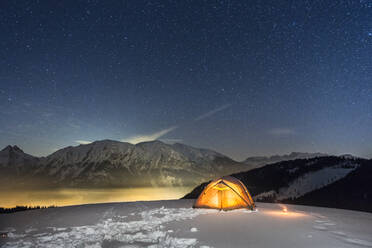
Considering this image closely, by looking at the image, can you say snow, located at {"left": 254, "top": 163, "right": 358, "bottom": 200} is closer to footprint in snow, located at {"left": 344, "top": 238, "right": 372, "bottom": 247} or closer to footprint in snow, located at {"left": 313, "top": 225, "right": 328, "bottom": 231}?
footprint in snow, located at {"left": 313, "top": 225, "right": 328, "bottom": 231}

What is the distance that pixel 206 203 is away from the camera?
43.6ft

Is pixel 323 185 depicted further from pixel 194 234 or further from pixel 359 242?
pixel 194 234

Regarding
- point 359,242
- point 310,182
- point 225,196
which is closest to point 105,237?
point 359,242

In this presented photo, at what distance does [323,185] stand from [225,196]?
33.4 m

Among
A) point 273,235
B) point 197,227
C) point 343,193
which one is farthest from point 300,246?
point 343,193

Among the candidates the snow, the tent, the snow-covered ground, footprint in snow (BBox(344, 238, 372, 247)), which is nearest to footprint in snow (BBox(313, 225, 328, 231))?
the snow-covered ground

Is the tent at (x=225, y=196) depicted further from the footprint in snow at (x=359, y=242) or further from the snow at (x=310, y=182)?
the snow at (x=310, y=182)

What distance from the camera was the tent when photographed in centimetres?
1272

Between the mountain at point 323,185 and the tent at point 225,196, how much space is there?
63.6 feet

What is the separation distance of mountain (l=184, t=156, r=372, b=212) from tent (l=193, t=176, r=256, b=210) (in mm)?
19393

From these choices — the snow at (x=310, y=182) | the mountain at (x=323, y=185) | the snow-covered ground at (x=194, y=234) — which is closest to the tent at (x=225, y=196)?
the snow-covered ground at (x=194, y=234)

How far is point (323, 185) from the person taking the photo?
38.4 m

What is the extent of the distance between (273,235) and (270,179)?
5023 cm

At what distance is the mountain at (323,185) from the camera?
29.9 m
